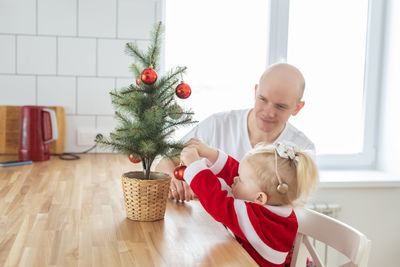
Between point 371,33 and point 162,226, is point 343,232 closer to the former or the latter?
point 162,226

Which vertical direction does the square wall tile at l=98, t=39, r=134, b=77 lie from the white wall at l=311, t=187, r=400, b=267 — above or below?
above

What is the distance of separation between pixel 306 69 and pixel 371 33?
43cm

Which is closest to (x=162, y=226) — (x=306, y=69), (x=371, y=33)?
(x=306, y=69)

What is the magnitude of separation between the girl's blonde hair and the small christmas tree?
20cm

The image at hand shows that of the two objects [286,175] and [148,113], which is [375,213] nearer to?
[286,175]

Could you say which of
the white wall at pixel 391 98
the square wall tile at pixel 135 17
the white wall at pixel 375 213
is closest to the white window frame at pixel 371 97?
the white wall at pixel 391 98

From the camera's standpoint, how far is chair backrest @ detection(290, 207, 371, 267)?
1012mm

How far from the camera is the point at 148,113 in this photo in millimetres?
991

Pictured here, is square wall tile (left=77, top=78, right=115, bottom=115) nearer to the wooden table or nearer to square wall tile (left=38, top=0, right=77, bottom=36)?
square wall tile (left=38, top=0, right=77, bottom=36)

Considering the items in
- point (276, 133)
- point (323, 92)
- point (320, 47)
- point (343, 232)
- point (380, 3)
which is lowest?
point (343, 232)

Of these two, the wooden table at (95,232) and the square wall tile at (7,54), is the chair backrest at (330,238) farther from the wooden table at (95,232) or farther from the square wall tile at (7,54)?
the square wall tile at (7,54)

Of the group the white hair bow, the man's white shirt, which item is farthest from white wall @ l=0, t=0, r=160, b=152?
the white hair bow

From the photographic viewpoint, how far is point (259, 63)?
2.41 meters

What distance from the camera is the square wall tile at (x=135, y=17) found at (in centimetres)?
204
